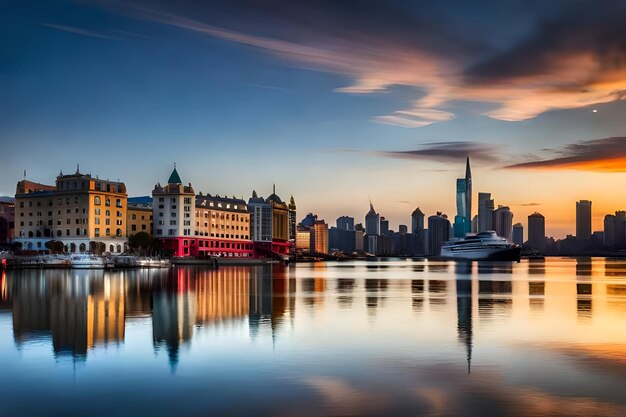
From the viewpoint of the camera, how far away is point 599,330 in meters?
42.6

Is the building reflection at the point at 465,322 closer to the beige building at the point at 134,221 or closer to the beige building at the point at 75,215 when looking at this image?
the beige building at the point at 75,215

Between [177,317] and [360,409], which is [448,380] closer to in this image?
[360,409]

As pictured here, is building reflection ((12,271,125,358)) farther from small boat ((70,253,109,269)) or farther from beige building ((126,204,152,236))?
beige building ((126,204,152,236))

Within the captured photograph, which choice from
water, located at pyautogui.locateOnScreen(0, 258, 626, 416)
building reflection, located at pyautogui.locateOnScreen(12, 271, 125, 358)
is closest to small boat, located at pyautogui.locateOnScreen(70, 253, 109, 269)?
building reflection, located at pyautogui.locateOnScreen(12, 271, 125, 358)

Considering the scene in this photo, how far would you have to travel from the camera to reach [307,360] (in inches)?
1217

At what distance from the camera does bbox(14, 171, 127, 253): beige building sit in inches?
7042

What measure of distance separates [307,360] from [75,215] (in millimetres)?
160345

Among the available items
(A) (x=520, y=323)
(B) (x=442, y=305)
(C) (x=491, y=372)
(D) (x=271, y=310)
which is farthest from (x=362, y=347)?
(B) (x=442, y=305)

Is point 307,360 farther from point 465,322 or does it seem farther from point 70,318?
point 70,318

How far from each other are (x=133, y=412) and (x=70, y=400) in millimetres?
2922

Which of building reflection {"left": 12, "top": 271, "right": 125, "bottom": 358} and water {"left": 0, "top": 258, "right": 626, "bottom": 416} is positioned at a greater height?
building reflection {"left": 12, "top": 271, "right": 125, "bottom": 358}

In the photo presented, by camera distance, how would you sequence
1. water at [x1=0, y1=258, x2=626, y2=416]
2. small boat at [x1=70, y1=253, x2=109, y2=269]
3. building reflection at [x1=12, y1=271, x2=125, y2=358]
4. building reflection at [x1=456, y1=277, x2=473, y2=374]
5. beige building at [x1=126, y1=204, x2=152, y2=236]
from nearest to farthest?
water at [x1=0, y1=258, x2=626, y2=416]
building reflection at [x1=456, y1=277, x2=473, y2=374]
building reflection at [x1=12, y1=271, x2=125, y2=358]
small boat at [x1=70, y1=253, x2=109, y2=269]
beige building at [x1=126, y1=204, x2=152, y2=236]

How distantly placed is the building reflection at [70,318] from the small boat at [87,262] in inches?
2672

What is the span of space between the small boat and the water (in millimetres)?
85591
